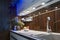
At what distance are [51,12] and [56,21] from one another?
328 mm

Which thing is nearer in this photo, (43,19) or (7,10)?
(43,19)

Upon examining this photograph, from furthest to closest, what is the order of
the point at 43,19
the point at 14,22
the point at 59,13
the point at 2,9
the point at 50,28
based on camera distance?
the point at 14,22
the point at 2,9
the point at 43,19
the point at 50,28
the point at 59,13

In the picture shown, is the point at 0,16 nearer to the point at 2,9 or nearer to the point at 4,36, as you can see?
the point at 2,9

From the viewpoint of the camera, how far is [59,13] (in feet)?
9.13

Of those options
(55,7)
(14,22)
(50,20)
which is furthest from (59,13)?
(14,22)

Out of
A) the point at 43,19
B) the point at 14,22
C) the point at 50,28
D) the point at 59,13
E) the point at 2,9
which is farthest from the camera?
the point at 14,22

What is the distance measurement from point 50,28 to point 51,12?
1.25 feet

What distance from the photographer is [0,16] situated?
155 inches

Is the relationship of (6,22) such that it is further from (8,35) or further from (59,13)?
(59,13)

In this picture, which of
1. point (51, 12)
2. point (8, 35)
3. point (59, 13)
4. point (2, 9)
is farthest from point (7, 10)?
point (59, 13)

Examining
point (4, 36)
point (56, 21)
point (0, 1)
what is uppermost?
point (0, 1)

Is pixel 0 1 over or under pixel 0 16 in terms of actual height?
over

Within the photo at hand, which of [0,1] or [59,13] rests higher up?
[0,1]

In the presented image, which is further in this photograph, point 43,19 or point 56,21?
point 43,19
